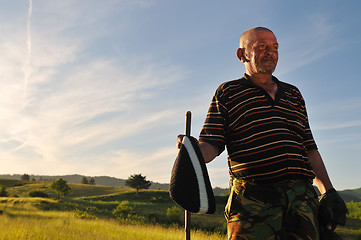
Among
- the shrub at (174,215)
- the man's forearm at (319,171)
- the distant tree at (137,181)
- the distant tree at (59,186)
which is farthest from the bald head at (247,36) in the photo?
the distant tree at (137,181)

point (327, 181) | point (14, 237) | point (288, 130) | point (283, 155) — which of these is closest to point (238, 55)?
point (288, 130)

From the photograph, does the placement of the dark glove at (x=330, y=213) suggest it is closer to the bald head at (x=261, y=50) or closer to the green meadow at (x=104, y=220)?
the bald head at (x=261, y=50)

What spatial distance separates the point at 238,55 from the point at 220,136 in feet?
2.81

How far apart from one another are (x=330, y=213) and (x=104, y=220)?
65.6 ft

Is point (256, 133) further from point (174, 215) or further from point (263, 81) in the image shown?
point (174, 215)

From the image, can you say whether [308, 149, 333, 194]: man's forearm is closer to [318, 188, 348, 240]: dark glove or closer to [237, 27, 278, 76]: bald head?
[318, 188, 348, 240]: dark glove

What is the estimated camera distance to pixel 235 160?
8.29 feet

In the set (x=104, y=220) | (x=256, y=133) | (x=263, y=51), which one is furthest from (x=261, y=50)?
(x=104, y=220)

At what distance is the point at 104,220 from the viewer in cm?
2083

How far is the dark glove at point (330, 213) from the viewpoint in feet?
8.51

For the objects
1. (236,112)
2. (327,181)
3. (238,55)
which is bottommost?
(327,181)

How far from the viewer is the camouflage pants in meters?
2.34

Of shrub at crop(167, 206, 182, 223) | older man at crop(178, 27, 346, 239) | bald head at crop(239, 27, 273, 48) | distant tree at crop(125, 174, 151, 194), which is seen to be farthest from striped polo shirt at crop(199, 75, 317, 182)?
distant tree at crop(125, 174, 151, 194)

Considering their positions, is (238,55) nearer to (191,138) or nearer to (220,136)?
(220,136)
